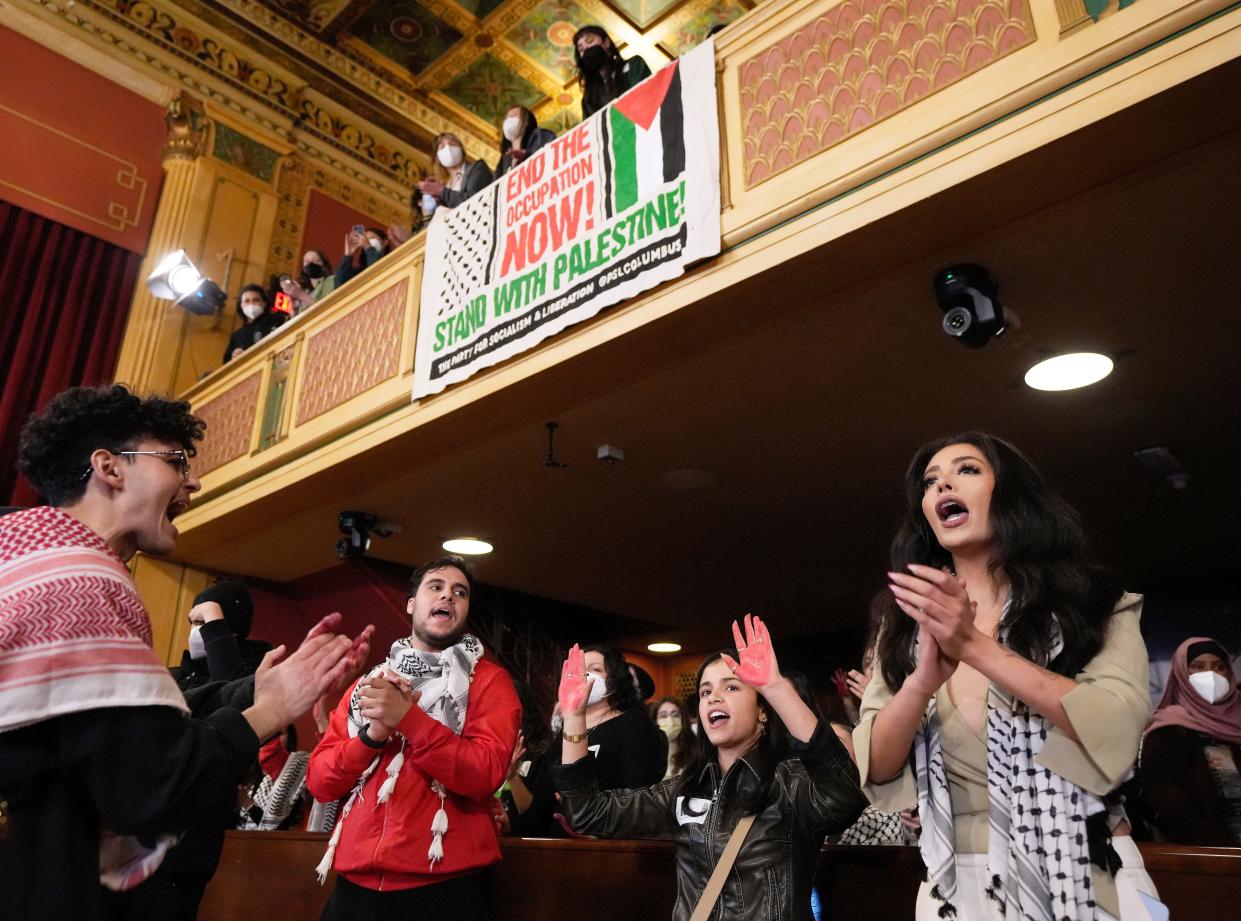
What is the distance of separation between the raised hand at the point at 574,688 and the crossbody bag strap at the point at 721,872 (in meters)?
0.48

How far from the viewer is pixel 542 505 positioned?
551 centimetres

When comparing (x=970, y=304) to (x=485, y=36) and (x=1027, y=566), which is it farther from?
(x=485, y=36)

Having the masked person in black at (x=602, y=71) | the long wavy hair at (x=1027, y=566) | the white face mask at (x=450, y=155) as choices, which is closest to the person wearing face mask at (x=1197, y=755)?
the long wavy hair at (x=1027, y=566)

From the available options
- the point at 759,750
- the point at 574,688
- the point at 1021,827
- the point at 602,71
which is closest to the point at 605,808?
the point at 574,688

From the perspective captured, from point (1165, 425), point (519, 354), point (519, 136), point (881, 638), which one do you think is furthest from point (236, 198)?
point (881, 638)

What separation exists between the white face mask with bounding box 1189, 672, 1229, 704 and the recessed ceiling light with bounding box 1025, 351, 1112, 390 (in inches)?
48.6

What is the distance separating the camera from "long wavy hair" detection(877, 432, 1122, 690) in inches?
54.3

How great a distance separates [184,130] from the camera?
7449 mm

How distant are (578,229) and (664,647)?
592 cm

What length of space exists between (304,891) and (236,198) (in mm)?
6421

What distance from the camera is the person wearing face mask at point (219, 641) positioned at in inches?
90.9

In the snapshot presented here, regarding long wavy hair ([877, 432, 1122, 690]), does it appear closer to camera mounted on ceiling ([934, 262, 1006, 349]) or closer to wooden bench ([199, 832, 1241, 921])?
wooden bench ([199, 832, 1241, 921])

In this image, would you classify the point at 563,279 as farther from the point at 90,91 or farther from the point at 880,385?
the point at 90,91

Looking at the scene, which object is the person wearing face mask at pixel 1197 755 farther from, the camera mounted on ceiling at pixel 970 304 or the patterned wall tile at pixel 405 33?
the patterned wall tile at pixel 405 33
